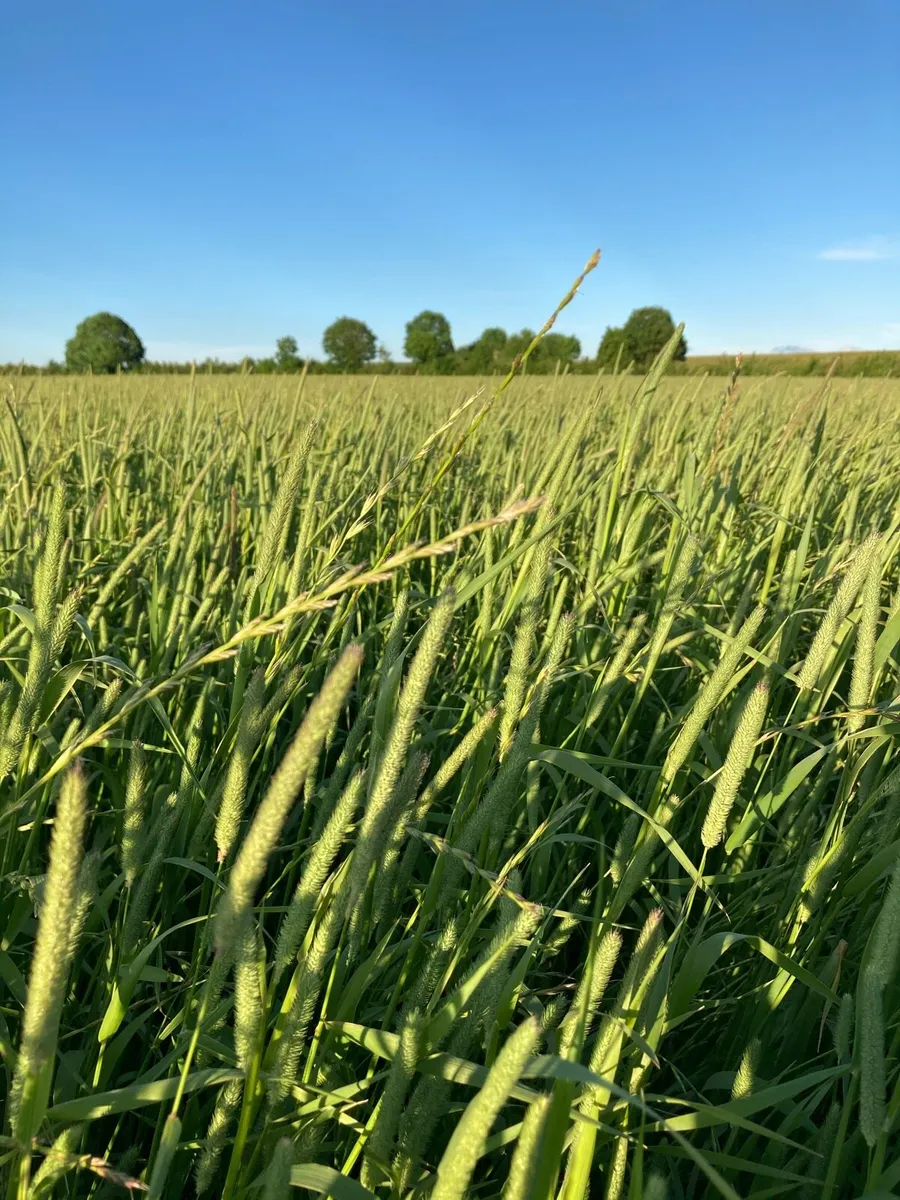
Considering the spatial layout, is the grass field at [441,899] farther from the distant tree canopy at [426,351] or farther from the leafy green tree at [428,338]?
the leafy green tree at [428,338]

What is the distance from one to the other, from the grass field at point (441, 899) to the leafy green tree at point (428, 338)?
123 ft

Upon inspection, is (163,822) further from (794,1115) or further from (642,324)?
(642,324)

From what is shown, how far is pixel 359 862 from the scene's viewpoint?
0.51m

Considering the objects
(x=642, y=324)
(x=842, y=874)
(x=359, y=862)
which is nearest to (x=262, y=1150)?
(x=359, y=862)

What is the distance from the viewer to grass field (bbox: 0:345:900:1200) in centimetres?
51

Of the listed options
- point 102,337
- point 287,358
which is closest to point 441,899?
point 287,358

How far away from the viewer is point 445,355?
34.6m

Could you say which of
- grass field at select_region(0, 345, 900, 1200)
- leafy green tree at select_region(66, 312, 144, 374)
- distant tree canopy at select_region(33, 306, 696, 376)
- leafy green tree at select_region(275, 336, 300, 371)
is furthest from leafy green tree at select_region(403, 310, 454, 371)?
grass field at select_region(0, 345, 900, 1200)

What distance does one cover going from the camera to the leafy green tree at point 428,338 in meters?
41.6

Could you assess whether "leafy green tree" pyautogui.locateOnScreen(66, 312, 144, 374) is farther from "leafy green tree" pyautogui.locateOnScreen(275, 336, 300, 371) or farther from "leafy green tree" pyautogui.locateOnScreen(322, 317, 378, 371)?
"leafy green tree" pyautogui.locateOnScreen(322, 317, 378, 371)

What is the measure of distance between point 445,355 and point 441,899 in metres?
35.9

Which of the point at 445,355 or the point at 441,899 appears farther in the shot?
the point at 445,355

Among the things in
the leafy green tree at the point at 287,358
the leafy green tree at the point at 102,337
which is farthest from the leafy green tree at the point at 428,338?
the leafy green tree at the point at 287,358

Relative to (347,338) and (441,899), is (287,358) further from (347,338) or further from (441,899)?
(347,338)
